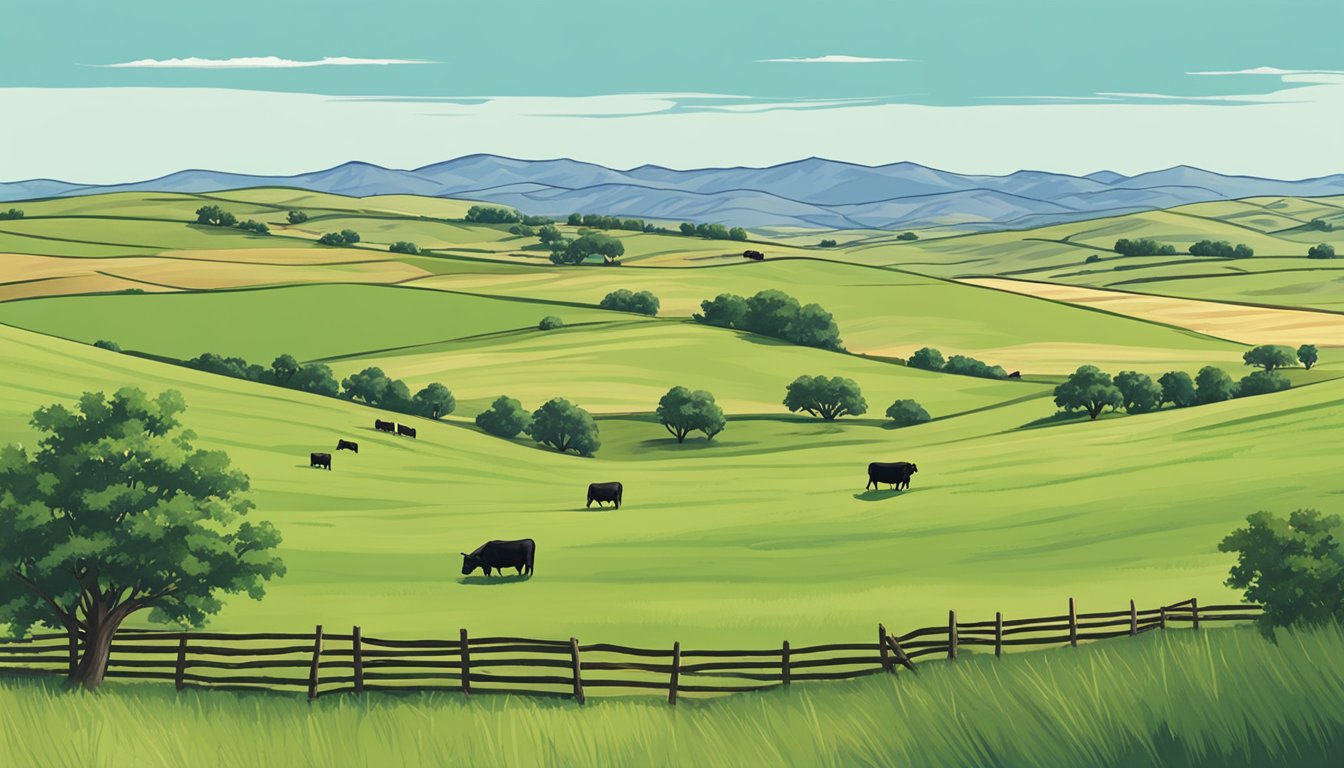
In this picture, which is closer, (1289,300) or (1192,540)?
(1192,540)

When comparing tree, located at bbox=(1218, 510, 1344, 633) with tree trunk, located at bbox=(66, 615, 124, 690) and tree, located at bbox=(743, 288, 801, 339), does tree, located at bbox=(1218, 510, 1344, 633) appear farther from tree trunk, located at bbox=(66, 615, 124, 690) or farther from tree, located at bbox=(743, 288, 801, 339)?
tree, located at bbox=(743, 288, 801, 339)

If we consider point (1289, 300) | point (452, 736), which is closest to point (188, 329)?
point (452, 736)

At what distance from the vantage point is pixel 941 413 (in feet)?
355

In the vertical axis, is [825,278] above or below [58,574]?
above

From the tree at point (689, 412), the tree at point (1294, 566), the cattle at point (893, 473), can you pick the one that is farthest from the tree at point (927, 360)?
the tree at point (1294, 566)

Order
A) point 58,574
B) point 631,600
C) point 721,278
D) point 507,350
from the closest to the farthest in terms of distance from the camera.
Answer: point 58,574, point 631,600, point 507,350, point 721,278

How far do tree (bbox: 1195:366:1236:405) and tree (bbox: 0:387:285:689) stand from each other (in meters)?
84.0

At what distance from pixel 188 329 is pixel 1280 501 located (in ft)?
354

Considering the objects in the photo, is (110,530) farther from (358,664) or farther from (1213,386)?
(1213,386)

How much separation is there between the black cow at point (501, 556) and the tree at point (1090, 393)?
6062cm

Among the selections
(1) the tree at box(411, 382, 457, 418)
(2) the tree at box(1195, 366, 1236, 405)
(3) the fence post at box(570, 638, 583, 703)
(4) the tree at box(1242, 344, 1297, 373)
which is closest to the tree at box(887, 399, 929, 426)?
(2) the tree at box(1195, 366, 1236, 405)

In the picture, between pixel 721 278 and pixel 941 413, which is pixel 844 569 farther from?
pixel 721 278

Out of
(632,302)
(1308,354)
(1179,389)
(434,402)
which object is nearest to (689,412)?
(434,402)

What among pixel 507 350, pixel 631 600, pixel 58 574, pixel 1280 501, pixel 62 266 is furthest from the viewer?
pixel 62 266
